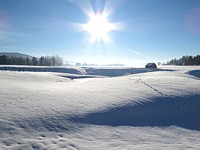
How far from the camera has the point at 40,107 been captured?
32.1ft

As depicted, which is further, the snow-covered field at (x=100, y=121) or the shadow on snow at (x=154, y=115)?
the shadow on snow at (x=154, y=115)

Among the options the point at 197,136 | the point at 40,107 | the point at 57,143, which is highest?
the point at 40,107

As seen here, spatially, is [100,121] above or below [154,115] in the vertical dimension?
above

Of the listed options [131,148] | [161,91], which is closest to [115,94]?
[161,91]

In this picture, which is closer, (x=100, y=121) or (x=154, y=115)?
(x=100, y=121)

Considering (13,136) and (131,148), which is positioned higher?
(13,136)

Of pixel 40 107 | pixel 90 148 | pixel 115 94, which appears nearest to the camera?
pixel 90 148

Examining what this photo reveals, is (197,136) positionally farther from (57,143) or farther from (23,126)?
(23,126)

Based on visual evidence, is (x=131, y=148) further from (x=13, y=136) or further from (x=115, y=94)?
(x=115, y=94)

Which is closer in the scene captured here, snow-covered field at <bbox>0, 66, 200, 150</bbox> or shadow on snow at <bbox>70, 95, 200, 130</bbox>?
snow-covered field at <bbox>0, 66, 200, 150</bbox>

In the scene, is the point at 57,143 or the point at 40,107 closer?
the point at 57,143

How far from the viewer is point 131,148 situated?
7.06m

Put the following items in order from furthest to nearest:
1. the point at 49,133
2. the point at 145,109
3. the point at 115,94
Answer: the point at 115,94 → the point at 145,109 → the point at 49,133

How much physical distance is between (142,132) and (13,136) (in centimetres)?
521
